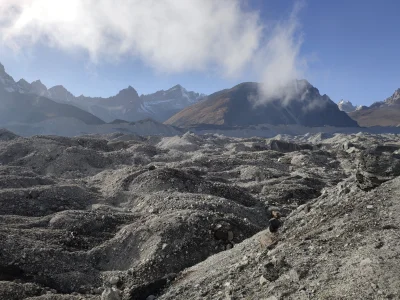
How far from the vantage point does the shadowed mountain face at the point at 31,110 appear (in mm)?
112500

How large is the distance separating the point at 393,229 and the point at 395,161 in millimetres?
2808

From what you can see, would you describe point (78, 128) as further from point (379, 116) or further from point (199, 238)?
point (379, 116)

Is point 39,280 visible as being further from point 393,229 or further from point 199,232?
point 393,229

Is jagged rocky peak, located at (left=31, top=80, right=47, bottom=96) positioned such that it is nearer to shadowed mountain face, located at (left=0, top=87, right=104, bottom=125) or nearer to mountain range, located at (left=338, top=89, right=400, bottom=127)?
shadowed mountain face, located at (left=0, top=87, right=104, bottom=125)

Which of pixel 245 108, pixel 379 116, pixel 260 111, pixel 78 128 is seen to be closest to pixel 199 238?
pixel 78 128

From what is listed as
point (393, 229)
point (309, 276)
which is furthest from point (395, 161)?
point (309, 276)

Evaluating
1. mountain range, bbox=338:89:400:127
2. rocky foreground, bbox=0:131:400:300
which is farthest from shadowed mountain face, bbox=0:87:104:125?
mountain range, bbox=338:89:400:127

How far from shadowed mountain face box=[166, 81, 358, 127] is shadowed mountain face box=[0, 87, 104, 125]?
38.5 metres

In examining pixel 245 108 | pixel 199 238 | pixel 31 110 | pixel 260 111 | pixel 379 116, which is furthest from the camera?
pixel 379 116

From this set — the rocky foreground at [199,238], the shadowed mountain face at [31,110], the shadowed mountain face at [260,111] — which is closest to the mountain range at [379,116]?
the shadowed mountain face at [260,111]

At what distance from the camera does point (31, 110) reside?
117875 mm

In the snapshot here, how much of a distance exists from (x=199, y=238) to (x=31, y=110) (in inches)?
4696

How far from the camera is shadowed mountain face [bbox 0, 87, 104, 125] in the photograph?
112 meters

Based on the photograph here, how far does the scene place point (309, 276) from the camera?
5.93 metres
